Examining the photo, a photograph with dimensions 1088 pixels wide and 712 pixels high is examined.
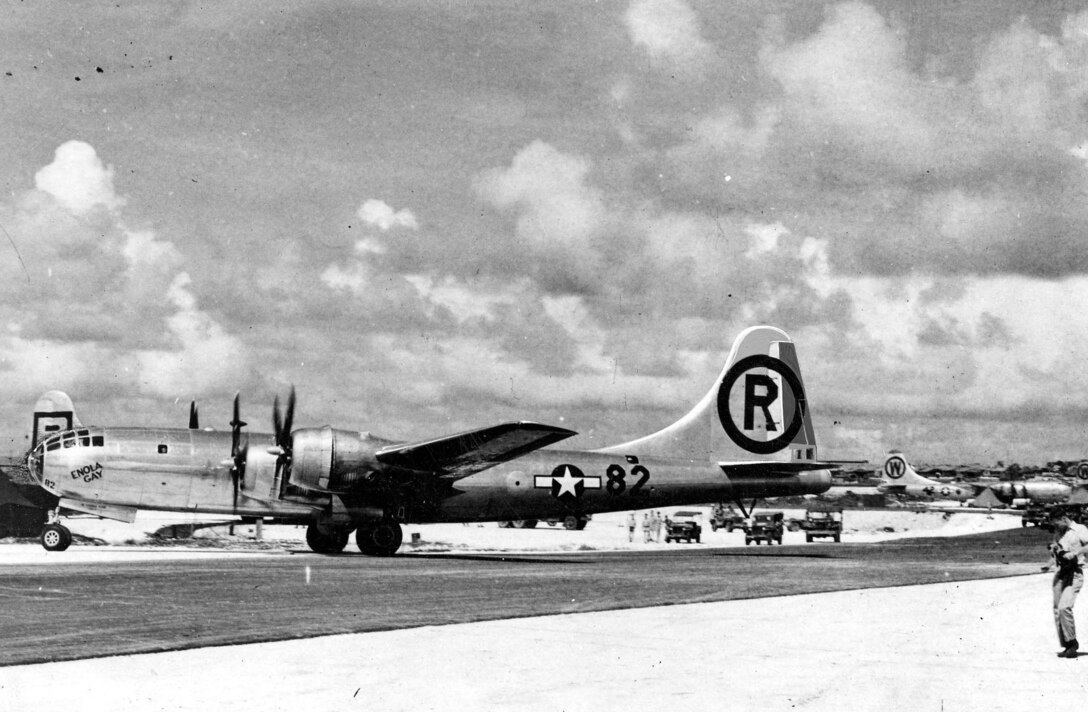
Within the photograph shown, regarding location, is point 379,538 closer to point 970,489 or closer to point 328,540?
point 328,540

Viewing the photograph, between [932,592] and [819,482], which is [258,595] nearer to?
[932,592]

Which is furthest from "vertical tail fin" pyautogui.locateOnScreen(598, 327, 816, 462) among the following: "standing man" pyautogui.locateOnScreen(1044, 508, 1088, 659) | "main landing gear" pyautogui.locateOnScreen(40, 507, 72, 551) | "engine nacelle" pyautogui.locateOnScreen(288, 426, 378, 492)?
"standing man" pyautogui.locateOnScreen(1044, 508, 1088, 659)

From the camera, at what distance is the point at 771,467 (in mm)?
36625

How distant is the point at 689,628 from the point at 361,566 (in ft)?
41.5

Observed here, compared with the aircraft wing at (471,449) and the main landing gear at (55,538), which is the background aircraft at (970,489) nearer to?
the aircraft wing at (471,449)

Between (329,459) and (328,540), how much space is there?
13.4 feet

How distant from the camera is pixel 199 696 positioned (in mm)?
10109

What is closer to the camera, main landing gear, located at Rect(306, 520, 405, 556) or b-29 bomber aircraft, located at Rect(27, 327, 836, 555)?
b-29 bomber aircraft, located at Rect(27, 327, 836, 555)

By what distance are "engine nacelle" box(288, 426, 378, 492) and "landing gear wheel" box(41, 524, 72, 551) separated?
271 inches

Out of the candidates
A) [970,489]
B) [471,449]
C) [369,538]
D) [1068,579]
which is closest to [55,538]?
[369,538]

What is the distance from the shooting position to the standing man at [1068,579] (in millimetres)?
13602

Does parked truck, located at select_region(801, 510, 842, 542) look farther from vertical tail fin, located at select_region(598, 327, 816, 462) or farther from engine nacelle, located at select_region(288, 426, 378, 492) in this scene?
engine nacelle, located at select_region(288, 426, 378, 492)

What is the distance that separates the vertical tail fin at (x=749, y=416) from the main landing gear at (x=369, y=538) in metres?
8.04

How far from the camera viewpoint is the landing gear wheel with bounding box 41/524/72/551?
102 feet
